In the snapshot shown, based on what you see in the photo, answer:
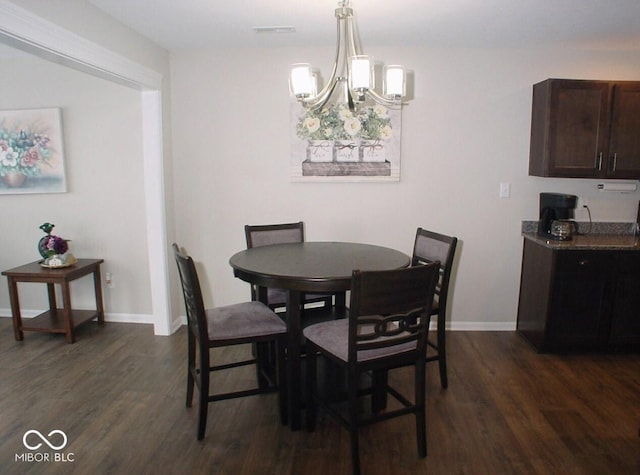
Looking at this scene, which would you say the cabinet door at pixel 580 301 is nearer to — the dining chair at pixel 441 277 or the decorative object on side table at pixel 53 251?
the dining chair at pixel 441 277

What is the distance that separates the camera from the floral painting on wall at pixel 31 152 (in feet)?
12.1

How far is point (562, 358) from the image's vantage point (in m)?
3.22

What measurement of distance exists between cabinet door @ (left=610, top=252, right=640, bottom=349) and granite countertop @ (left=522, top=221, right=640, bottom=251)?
110 mm

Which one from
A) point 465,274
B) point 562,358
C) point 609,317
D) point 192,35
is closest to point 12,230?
point 192,35

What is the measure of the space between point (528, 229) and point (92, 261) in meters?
3.63

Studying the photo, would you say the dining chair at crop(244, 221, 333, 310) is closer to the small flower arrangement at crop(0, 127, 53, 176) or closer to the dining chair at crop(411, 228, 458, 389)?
the dining chair at crop(411, 228, 458, 389)

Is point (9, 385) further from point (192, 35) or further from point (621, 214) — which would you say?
point (621, 214)

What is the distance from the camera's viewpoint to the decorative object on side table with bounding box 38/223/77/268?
3518mm

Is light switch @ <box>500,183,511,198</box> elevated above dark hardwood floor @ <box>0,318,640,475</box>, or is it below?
above

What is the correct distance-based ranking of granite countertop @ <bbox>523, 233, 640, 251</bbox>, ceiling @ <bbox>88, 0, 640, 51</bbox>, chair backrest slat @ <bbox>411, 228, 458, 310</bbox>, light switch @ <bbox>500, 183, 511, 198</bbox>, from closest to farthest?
ceiling @ <bbox>88, 0, 640, 51</bbox> < chair backrest slat @ <bbox>411, 228, 458, 310</bbox> < granite countertop @ <bbox>523, 233, 640, 251</bbox> < light switch @ <bbox>500, 183, 511, 198</bbox>

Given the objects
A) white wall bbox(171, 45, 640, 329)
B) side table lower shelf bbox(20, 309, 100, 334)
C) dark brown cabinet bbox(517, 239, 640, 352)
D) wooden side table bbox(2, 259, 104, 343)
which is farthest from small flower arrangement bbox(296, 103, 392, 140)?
side table lower shelf bbox(20, 309, 100, 334)

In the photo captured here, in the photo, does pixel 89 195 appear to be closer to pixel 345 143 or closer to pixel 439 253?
pixel 345 143

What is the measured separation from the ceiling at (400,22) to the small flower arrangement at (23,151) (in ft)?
4.56

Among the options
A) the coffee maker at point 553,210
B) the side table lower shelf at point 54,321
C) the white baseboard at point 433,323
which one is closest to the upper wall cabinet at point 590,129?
the coffee maker at point 553,210
